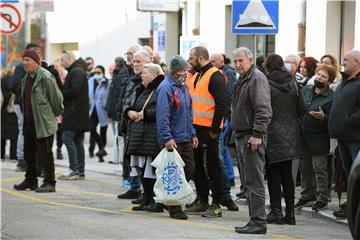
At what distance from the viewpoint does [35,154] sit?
15062 mm

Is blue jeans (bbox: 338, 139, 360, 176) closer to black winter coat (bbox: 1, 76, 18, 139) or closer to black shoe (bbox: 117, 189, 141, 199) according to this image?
black shoe (bbox: 117, 189, 141, 199)

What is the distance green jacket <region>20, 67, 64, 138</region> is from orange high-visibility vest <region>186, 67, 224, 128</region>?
2824 mm

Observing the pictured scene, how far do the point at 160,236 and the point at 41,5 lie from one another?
19275mm

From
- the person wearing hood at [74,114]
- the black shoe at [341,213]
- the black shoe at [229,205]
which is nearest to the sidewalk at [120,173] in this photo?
the black shoe at [341,213]

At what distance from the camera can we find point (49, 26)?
1351 inches

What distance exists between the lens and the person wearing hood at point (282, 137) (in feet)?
37.9

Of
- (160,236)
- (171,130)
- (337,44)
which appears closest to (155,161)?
(171,130)

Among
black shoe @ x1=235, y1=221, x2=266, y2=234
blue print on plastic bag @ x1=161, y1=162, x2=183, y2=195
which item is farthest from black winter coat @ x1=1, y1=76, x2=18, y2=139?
black shoe @ x1=235, y1=221, x2=266, y2=234

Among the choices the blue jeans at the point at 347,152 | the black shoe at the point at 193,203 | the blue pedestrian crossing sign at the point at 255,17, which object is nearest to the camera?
the blue jeans at the point at 347,152

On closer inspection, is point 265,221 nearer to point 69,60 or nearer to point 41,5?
point 69,60

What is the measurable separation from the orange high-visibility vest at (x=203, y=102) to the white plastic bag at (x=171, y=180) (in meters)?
0.84

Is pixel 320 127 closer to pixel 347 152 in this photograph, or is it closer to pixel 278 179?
pixel 347 152

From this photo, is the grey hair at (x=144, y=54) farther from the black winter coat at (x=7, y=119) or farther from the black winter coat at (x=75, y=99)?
the black winter coat at (x=7, y=119)

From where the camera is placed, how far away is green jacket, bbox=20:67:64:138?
47.6 feet
